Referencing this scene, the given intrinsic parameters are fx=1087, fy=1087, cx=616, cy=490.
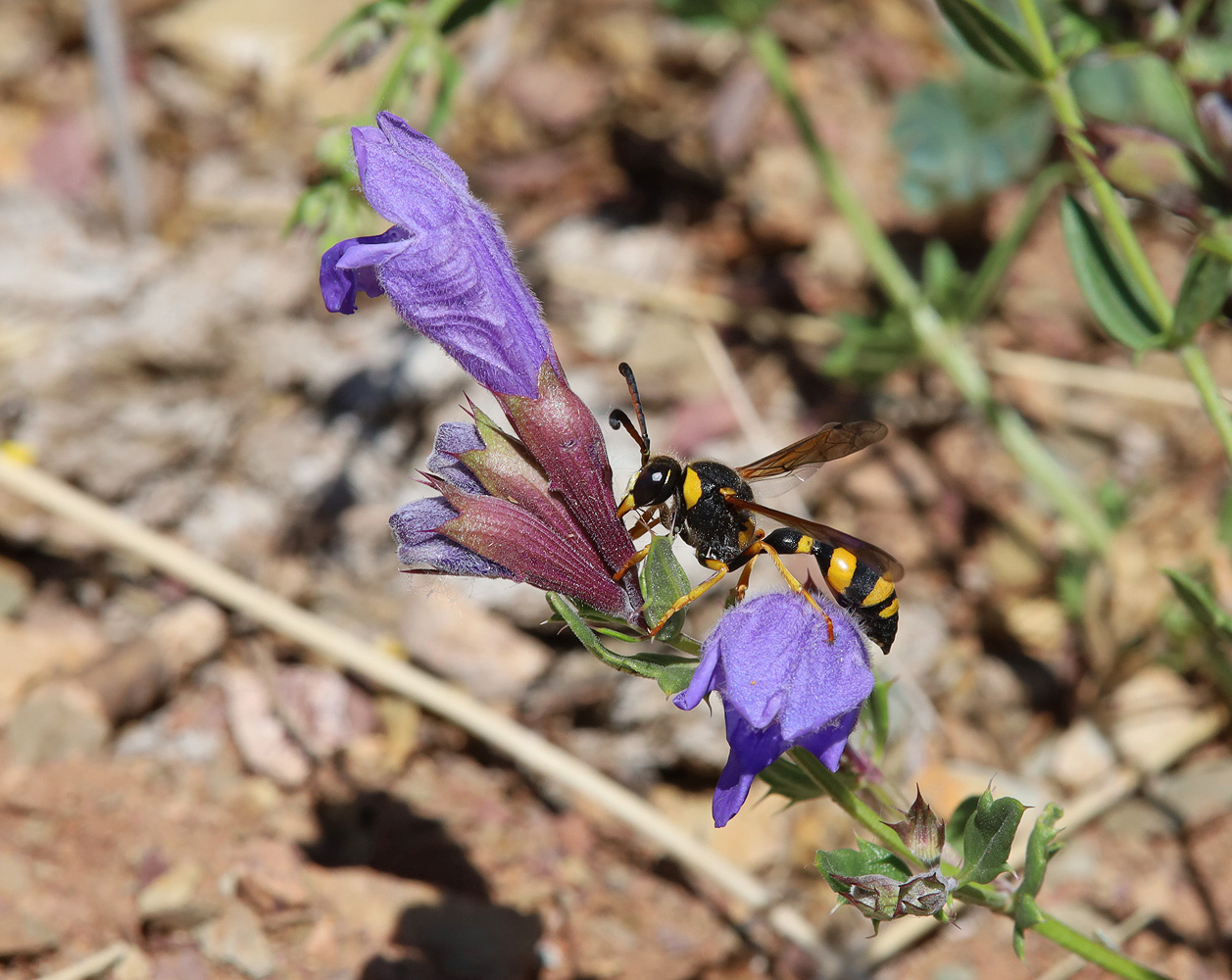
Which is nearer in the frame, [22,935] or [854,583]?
[854,583]

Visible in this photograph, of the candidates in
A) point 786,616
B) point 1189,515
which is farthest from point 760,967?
point 1189,515

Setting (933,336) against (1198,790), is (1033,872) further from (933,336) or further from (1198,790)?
(933,336)

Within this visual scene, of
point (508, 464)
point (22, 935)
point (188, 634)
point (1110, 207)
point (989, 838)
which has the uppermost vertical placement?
point (1110, 207)

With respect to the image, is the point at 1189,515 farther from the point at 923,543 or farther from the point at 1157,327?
the point at 1157,327

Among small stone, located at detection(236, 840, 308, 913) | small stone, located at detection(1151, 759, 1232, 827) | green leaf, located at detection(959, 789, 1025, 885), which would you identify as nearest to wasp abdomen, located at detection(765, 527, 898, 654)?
green leaf, located at detection(959, 789, 1025, 885)

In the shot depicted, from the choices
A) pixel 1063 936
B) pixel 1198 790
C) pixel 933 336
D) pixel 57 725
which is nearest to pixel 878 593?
pixel 1063 936

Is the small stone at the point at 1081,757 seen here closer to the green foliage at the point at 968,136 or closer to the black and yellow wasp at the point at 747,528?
the black and yellow wasp at the point at 747,528
